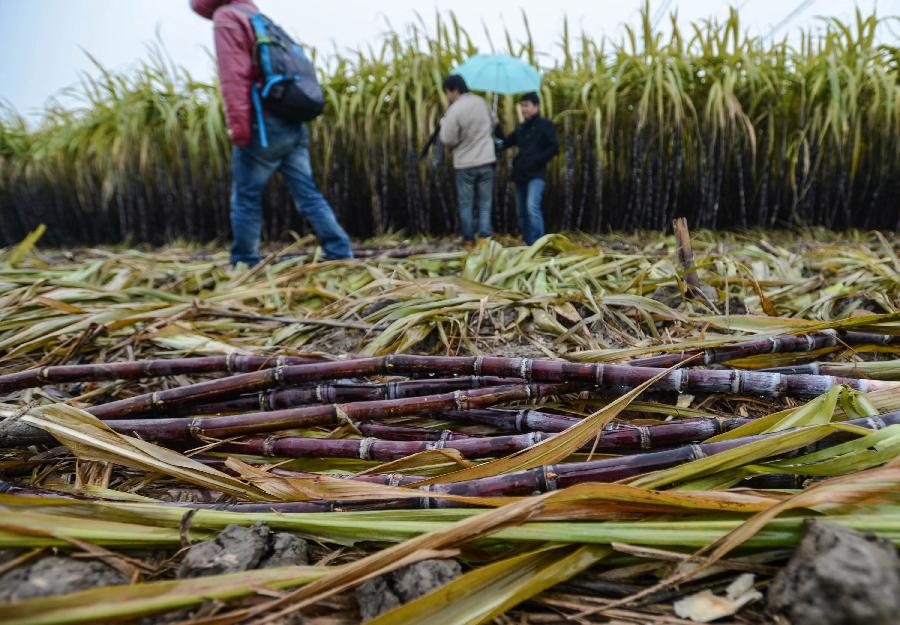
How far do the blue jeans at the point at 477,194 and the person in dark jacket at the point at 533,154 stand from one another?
0.25 meters

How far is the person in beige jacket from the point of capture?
3.77 metres

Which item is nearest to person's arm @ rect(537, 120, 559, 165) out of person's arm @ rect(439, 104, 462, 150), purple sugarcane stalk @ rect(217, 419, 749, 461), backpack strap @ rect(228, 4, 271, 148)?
person's arm @ rect(439, 104, 462, 150)

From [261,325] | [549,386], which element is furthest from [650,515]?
[261,325]

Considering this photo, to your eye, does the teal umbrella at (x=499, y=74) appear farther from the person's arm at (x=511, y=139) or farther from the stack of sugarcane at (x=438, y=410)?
the stack of sugarcane at (x=438, y=410)

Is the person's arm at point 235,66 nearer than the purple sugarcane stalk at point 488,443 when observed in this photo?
No

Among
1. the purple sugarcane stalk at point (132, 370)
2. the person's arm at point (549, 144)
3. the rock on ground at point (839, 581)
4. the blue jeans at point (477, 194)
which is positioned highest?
the person's arm at point (549, 144)

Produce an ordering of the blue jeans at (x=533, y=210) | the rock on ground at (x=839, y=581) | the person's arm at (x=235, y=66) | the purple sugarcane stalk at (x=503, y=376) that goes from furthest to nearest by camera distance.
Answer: the blue jeans at (x=533, y=210) → the person's arm at (x=235, y=66) → the purple sugarcane stalk at (x=503, y=376) → the rock on ground at (x=839, y=581)

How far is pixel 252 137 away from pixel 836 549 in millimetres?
3162

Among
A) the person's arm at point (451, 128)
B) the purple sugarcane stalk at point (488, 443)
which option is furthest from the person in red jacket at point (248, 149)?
the purple sugarcane stalk at point (488, 443)

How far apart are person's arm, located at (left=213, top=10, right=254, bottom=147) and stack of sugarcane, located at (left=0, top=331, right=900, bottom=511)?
6.41 ft

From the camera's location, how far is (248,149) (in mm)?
2967

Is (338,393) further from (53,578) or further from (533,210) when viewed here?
(533,210)

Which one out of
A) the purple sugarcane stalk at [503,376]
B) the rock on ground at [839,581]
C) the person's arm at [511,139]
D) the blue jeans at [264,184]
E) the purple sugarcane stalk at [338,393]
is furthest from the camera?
the person's arm at [511,139]

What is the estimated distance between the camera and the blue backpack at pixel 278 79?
2.77 m
